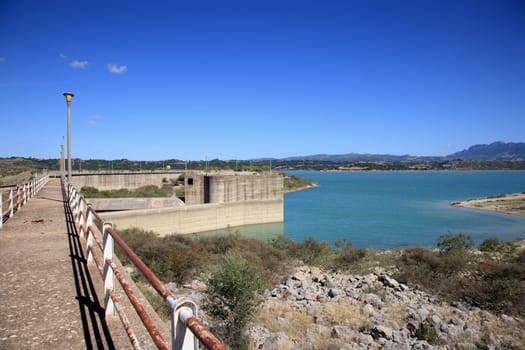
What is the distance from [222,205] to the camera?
3781 centimetres

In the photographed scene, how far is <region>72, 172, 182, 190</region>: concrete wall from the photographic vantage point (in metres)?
52.0

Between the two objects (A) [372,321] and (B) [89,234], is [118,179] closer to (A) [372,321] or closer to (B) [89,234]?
(A) [372,321]

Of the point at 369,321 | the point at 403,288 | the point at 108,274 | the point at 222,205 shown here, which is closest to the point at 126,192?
the point at 222,205

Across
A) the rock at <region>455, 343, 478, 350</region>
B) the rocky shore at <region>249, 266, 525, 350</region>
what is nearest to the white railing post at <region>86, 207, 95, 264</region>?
the rocky shore at <region>249, 266, 525, 350</region>

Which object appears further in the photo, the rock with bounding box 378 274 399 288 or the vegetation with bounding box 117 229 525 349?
the rock with bounding box 378 274 399 288

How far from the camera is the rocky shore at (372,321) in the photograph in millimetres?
9141

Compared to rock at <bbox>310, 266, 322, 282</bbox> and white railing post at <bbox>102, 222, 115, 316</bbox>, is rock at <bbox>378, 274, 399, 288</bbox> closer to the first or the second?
rock at <bbox>310, 266, 322, 282</bbox>

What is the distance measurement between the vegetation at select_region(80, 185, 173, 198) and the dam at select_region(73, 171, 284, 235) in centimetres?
1049

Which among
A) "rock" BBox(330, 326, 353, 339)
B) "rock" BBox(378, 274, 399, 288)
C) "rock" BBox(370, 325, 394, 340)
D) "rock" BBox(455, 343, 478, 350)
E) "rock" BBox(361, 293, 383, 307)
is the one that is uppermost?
→ "rock" BBox(330, 326, 353, 339)

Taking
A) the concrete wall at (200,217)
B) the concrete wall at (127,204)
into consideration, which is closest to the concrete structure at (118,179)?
the concrete wall at (127,204)

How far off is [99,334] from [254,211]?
37362 millimetres

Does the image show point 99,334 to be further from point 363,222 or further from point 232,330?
point 363,222

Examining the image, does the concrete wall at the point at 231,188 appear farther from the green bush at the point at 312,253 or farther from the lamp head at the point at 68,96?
the lamp head at the point at 68,96

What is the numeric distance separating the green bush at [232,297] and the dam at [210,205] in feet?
69.4
